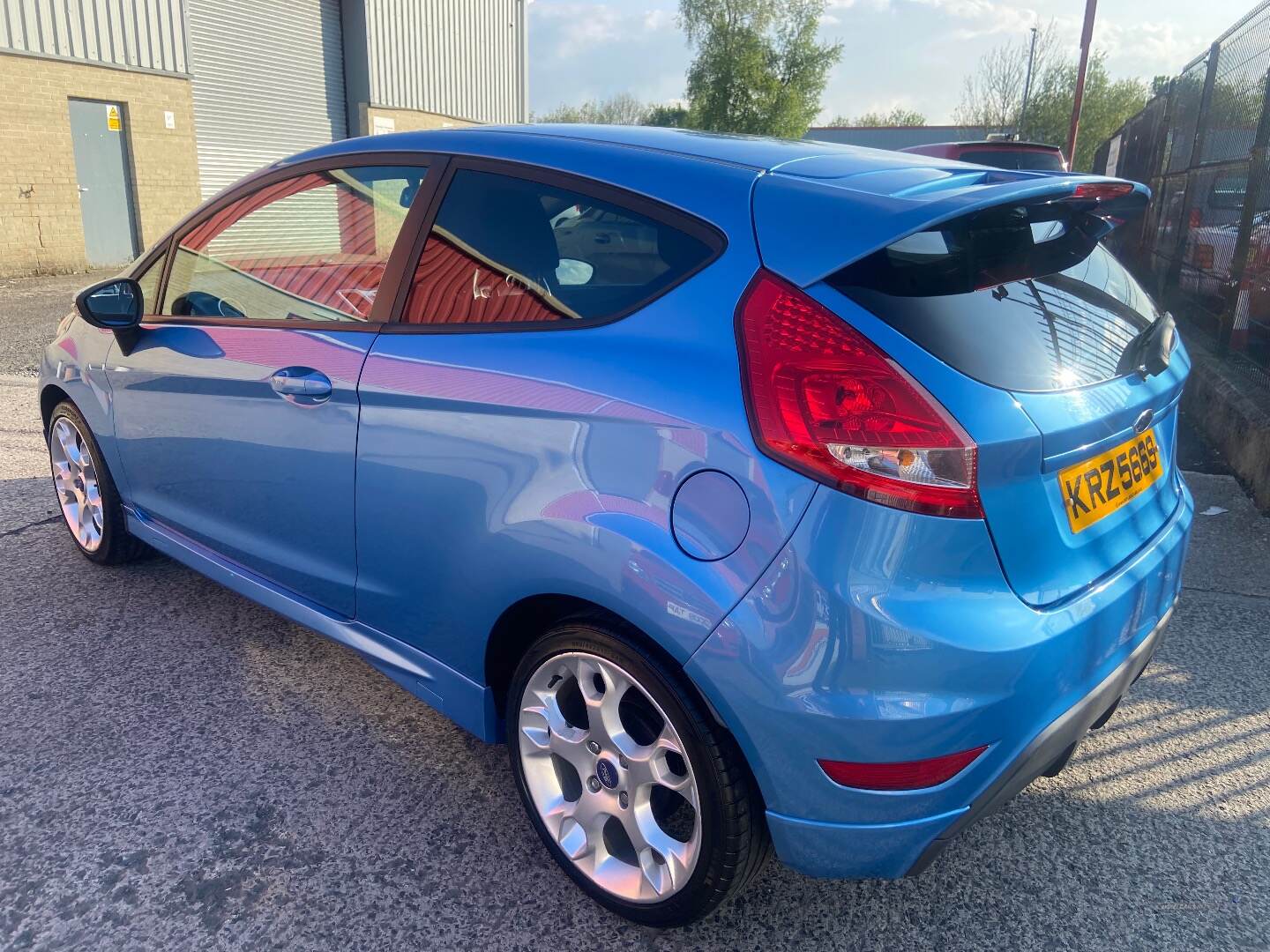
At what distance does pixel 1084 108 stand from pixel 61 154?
32.1 meters

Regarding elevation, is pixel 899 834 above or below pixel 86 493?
above

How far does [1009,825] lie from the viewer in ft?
7.96

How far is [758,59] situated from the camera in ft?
149

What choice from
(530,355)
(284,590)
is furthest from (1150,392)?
(284,590)

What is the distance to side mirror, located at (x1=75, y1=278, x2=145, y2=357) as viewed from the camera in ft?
10.3

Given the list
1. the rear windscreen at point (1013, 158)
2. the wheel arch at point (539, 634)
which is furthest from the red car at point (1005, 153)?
the wheel arch at point (539, 634)

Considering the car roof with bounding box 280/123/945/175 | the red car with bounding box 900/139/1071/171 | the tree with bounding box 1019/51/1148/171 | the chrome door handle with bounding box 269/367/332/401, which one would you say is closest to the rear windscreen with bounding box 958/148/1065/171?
the red car with bounding box 900/139/1071/171

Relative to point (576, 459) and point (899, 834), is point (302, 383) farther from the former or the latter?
point (899, 834)

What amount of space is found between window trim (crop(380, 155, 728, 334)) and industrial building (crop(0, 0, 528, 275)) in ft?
50.1

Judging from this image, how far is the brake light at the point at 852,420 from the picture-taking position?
164 centimetres

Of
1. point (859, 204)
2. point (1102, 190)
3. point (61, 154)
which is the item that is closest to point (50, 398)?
point (859, 204)

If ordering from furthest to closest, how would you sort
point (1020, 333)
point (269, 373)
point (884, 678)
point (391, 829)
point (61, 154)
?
point (61, 154)
point (269, 373)
point (391, 829)
point (1020, 333)
point (884, 678)

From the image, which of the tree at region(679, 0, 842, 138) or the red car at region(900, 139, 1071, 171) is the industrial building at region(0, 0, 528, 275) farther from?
the tree at region(679, 0, 842, 138)

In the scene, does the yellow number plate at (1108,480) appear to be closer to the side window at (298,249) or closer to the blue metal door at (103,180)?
the side window at (298,249)
